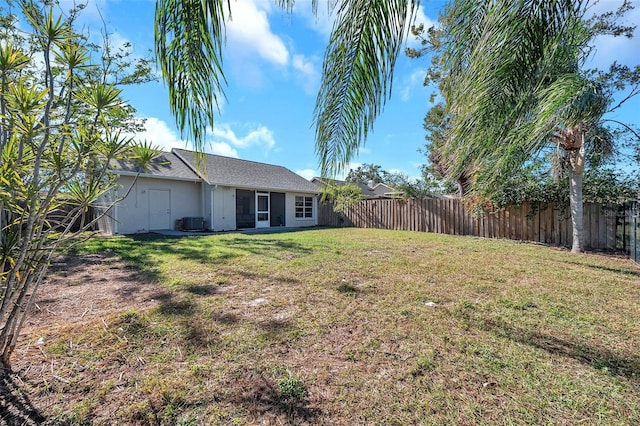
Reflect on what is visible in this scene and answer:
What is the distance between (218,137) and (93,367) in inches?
81.6

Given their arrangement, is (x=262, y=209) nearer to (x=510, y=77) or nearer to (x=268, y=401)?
(x=268, y=401)

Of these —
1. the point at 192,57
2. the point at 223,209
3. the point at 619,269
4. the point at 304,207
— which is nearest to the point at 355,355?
the point at 192,57

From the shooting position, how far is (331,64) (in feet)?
4.83

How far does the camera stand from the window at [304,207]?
17.0 meters

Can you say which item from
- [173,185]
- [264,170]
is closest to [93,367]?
[173,185]

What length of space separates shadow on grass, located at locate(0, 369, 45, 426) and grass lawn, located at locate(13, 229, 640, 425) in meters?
0.06

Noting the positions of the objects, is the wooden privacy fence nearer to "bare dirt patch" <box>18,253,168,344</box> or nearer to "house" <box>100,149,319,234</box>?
"house" <box>100,149,319,234</box>

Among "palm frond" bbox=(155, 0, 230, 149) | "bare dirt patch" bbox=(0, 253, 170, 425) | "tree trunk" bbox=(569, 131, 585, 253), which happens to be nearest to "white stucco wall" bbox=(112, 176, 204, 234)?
"bare dirt patch" bbox=(0, 253, 170, 425)

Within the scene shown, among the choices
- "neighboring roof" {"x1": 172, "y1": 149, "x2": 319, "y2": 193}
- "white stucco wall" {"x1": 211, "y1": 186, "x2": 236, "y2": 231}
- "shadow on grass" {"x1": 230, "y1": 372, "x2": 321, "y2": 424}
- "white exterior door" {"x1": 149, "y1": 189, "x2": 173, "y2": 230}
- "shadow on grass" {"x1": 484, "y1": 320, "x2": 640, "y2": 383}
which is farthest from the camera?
"neighboring roof" {"x1": 172, "y1": 149, "x2": 319, "y2": 193}

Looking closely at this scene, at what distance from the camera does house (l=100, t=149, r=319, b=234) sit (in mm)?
11539

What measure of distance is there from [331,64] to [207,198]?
13.1 metres

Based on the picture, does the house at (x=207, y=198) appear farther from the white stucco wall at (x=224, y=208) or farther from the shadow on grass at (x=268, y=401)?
the shadow on grass at (x=268, y=401)

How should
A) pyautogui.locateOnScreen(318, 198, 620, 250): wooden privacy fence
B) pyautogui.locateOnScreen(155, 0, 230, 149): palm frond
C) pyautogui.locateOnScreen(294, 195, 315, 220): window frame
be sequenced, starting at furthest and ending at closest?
pyautogui.locateOnScreen(294, 195, 315, 220): window frame
pyautogui.locateOnScreen(318, 198, 620, 250): wooden privacy fence
pyautogui.locateOnScreen(155, 0, 230, 149): palm frond

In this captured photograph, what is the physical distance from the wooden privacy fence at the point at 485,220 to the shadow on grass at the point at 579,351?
4.46 m
